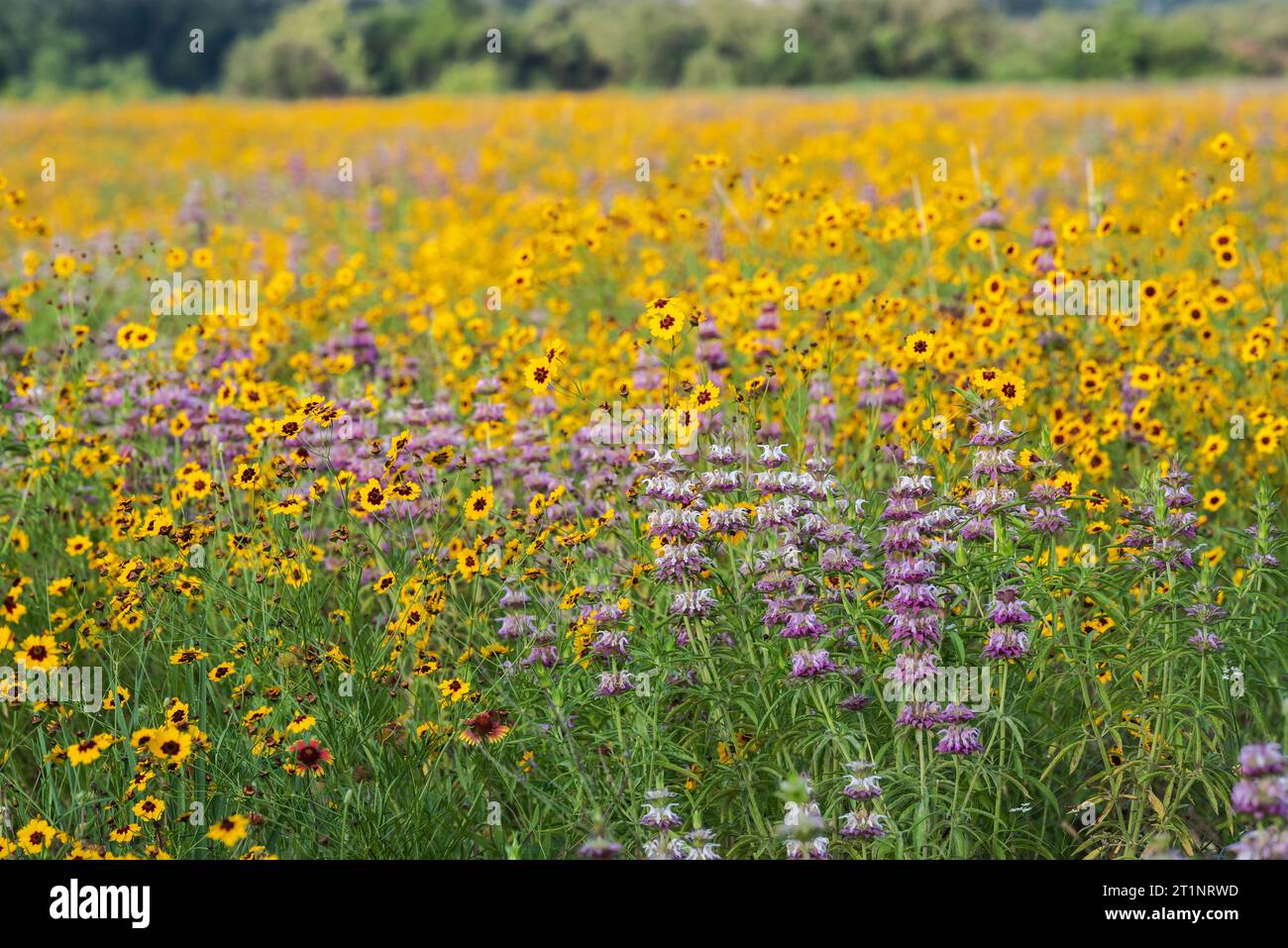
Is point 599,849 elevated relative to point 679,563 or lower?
lower

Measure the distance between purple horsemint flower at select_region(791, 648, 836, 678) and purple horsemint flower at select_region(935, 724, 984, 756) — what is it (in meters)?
0.32

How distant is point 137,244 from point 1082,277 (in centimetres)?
792

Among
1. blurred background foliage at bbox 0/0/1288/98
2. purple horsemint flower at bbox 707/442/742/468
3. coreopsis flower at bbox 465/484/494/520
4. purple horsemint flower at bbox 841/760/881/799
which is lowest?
purple horsemint flower at bbox 841/760/881/799

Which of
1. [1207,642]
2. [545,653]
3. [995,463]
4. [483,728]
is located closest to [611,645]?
[545,653]

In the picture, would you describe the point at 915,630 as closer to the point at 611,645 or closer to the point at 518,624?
the point at 611,645

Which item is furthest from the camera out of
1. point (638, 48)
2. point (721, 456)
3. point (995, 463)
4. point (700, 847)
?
point (638, 48)

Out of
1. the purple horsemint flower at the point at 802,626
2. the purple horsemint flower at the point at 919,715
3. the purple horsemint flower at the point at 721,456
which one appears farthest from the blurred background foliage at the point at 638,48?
the purple horsemint flower at the point at 919,715

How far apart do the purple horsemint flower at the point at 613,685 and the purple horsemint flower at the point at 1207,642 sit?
146 centimetres

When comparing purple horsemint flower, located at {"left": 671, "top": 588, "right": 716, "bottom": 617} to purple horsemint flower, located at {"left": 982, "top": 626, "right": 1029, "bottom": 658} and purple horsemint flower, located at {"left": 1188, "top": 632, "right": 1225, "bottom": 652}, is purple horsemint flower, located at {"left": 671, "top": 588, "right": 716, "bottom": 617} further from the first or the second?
purple horsemint flower, located at {"left": 1188, "top": 632, "right": 1225, "bottom": 652}

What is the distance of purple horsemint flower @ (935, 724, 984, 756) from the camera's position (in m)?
3.15

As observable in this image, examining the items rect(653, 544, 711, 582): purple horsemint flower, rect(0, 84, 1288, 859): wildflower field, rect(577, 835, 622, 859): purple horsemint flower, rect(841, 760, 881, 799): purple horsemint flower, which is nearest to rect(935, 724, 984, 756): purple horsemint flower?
rect(0, 84, 1288, 859): wildflower field

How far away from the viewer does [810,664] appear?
328 cm

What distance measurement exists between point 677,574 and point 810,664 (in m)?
0.40
